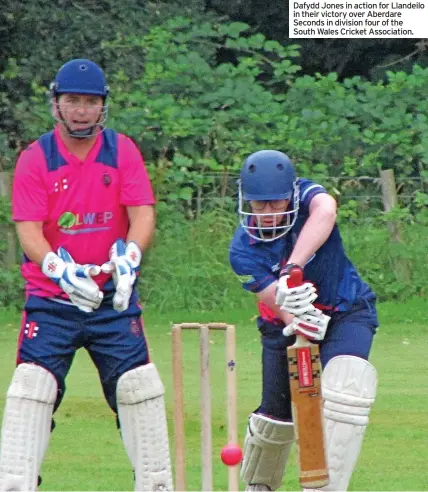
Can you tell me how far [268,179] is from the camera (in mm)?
4516

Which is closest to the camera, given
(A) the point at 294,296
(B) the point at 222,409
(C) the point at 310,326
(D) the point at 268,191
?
(A) the point at 294,296

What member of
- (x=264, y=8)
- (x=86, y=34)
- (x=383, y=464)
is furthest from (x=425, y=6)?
(x=383, y=464)

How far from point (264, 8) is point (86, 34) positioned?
2.54 metres

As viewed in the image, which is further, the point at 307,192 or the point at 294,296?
the point at 307,192

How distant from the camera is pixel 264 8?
16.8 metres

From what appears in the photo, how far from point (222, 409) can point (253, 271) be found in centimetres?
276

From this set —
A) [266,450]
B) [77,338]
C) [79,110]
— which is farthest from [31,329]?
[266,450]

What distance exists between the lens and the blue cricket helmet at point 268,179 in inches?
177

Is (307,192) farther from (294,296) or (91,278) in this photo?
(91,278)

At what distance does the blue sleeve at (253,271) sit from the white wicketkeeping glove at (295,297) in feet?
0.93

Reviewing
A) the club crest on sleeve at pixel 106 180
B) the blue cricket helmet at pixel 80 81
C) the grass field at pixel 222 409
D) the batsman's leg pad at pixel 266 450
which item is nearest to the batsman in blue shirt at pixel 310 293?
the batsman's leg pad at pixel 266 450

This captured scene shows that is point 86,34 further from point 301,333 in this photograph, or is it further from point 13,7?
point 301,333

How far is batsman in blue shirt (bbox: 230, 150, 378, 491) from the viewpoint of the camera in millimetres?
4465

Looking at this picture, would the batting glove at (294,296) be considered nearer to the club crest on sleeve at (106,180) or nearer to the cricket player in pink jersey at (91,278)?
the cricket player in pink jersey at (91,278)
